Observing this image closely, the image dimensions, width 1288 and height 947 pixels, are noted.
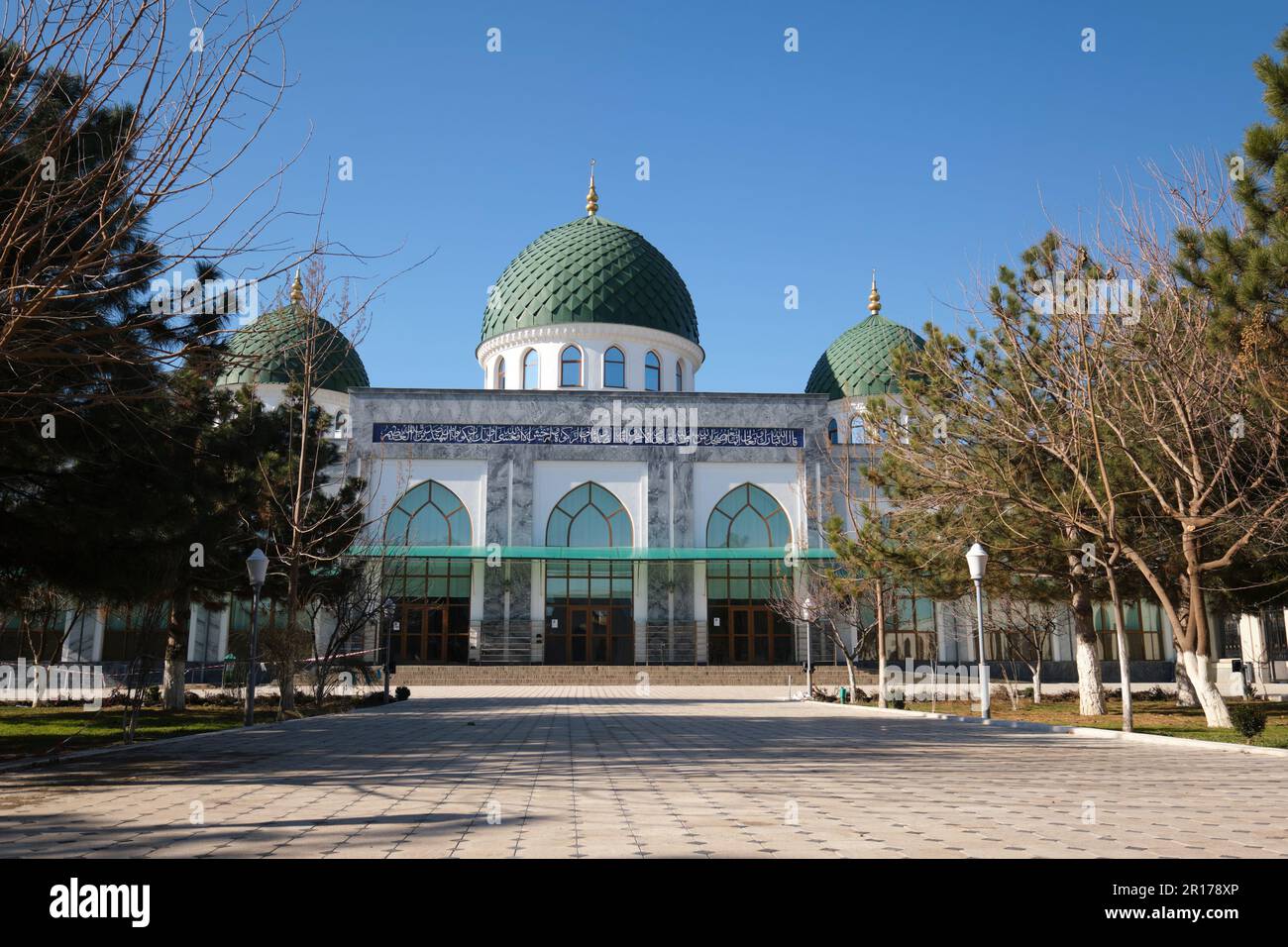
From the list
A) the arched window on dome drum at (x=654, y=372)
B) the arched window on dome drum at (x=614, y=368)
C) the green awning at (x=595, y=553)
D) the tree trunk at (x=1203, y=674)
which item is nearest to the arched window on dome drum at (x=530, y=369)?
the arched window on dome drum at (x=614, y=368)

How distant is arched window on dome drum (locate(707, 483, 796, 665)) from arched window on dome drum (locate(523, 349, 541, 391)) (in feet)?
27.0

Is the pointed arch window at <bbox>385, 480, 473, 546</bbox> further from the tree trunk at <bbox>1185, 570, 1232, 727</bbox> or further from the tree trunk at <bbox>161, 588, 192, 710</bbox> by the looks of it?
the tree trunk at <bbox>1185, 570, 1232, 727</bbox>

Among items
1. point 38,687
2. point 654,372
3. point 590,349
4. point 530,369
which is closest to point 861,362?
point 654,372

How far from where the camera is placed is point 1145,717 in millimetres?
16750

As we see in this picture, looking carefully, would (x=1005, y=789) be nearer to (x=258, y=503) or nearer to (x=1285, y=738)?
(x=1285, y=738)

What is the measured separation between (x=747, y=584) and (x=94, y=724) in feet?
75.5

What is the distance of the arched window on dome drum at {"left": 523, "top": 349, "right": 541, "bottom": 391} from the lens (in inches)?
1436

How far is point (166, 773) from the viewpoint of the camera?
8.50 meters

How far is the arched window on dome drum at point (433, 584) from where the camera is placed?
1310 inches

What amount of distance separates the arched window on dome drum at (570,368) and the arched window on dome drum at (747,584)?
22.9ft

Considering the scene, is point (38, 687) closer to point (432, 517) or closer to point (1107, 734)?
point (432, 517)

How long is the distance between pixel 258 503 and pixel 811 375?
28.6 metres

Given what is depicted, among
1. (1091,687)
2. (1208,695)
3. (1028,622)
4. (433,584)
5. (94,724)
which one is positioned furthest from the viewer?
(433,584)

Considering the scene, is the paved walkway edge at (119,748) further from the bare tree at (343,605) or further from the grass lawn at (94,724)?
the bare tree at (343,605)
